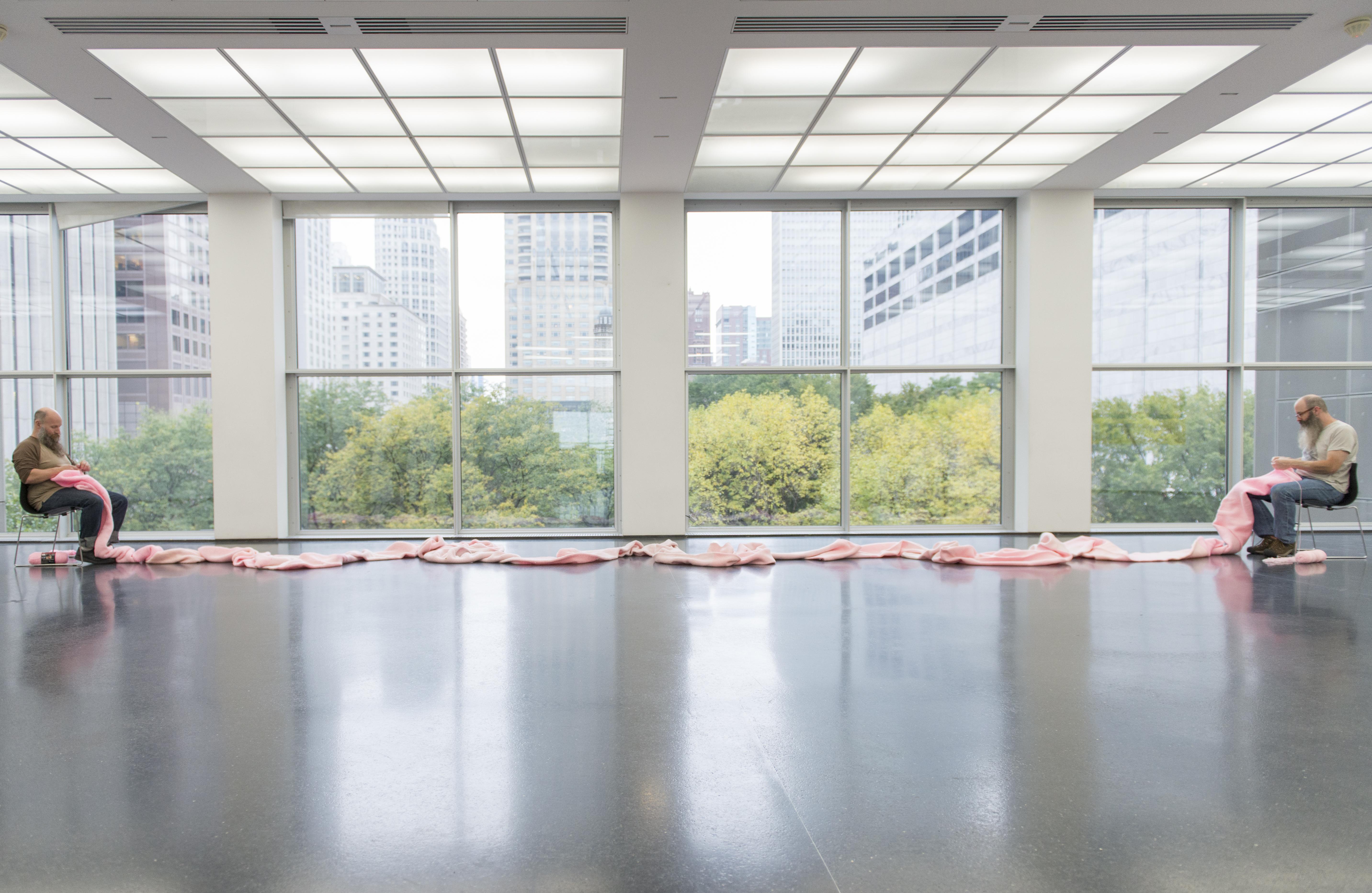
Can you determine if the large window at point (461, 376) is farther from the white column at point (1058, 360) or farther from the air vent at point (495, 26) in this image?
the white column at point (1058, 360)

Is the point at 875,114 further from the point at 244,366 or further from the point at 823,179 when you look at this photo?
the point at 244,366

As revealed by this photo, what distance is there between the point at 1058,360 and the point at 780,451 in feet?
11.9

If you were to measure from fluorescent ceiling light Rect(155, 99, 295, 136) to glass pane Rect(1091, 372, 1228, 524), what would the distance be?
9.86 m

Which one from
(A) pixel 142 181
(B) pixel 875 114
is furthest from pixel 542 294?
(A) pixel 142 181

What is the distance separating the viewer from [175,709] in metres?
3.06

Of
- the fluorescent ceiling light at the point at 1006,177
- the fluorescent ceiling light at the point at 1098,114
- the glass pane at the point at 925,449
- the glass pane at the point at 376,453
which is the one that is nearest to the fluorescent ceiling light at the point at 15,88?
the glass pane at the point at 376,453

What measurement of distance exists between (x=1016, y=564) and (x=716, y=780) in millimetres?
5407

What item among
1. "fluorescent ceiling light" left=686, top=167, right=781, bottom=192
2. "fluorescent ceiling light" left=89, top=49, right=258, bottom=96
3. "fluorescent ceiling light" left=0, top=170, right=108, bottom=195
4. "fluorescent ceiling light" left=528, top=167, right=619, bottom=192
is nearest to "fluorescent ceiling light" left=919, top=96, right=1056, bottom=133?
"fluorescent ceiling light" left=686, top=167, right=781, bottom=192

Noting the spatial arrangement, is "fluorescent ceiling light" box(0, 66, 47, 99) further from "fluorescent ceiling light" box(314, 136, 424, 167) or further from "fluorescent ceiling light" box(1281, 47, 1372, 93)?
"fluorescent ceiling light" box(1281, 47, 1372, 93)

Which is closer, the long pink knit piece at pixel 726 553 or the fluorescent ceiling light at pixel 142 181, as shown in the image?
the long pink knit piece at pixel 726 553

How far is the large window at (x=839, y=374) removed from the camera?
9.71 m

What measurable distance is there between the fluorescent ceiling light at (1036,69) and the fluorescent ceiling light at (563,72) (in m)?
3.03

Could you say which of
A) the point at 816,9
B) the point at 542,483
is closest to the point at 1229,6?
the point at 816,9

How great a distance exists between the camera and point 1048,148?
26.3 feet
